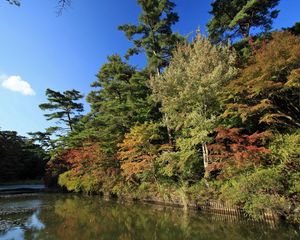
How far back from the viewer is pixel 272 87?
10.5 meters

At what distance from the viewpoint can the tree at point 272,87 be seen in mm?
10062

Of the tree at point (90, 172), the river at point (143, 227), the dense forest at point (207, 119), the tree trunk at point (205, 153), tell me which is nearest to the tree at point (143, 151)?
the dense forest at point (207, 119)

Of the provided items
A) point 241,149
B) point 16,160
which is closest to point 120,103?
point 241,149

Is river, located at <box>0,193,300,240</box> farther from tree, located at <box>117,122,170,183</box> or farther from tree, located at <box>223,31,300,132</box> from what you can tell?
tree, located at <box>223,31,300,132</box>

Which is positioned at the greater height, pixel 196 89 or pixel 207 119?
pixel 196 89

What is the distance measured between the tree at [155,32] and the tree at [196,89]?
3.59 metres

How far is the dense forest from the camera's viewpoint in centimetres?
956

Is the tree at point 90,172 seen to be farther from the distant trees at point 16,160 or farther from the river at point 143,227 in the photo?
the distant trees at point 16,160

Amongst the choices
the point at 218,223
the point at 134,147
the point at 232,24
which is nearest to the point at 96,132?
the point at 134,147

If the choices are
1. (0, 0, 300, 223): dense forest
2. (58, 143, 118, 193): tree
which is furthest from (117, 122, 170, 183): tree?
(58, 143, 118, 193): tree

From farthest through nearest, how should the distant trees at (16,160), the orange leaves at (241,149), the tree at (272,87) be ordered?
the distant trees at (16,160)
the tree at (272,87)
the orange leaves at (241,149)

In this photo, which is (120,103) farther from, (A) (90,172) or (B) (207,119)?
(B) (207,119)

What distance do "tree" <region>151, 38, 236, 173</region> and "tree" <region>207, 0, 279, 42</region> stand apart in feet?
15.5

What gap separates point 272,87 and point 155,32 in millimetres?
10083
